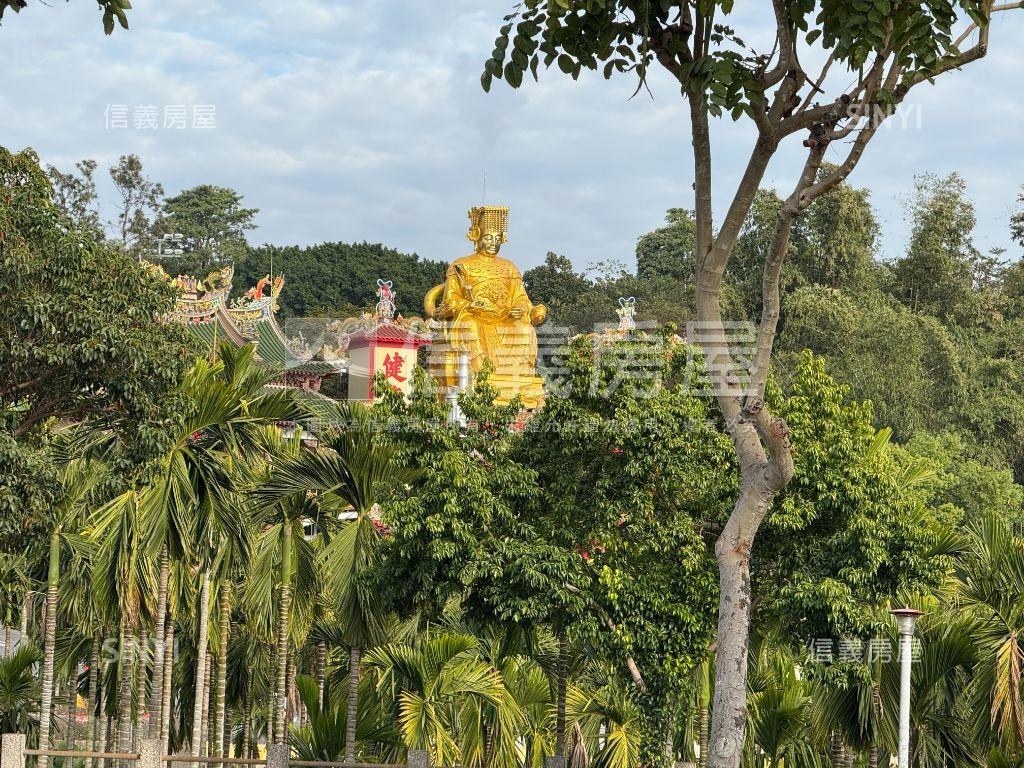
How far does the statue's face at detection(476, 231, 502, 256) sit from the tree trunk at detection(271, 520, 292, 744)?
10.9 meters

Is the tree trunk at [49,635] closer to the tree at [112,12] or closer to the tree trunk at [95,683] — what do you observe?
the tree trunk at [95,683]

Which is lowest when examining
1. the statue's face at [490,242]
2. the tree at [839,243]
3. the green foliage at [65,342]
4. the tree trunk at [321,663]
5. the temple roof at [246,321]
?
the tree trunk at [321,663]

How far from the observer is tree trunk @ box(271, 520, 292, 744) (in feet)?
47.1

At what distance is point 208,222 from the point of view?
→ 192 feet

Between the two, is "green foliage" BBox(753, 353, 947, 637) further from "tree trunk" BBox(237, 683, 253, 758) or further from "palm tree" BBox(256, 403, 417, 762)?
"tree trunk" BBox(237, 683, 253, 758)

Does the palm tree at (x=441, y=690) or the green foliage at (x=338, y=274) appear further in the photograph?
the green foliage at (x=338, y=274)

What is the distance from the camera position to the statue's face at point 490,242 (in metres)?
25.1

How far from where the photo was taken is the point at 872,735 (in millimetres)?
14133

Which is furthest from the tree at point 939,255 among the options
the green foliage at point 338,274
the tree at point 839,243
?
the green foliage at point 338,274

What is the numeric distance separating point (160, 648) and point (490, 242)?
38.7 feet

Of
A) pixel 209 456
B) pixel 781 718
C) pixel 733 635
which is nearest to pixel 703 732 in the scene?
pixel 781 718

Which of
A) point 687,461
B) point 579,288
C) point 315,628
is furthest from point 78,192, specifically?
point 687,461

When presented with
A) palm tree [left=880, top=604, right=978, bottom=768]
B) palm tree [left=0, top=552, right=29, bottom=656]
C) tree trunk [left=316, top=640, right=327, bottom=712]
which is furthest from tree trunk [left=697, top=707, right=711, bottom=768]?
palm tree [left=0, top=552, right=29, bottom=656]

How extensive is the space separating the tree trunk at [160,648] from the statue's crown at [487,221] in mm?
11187
